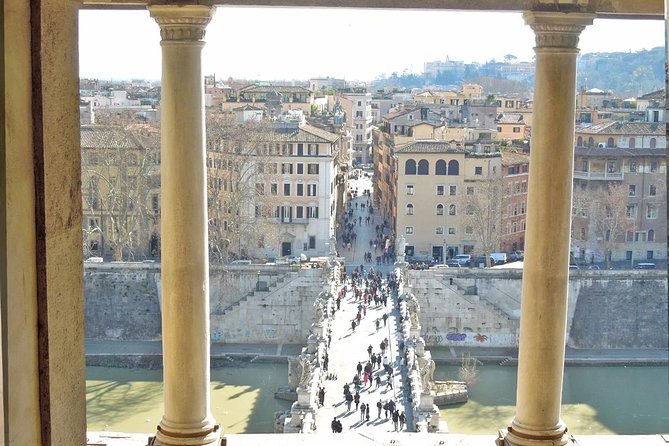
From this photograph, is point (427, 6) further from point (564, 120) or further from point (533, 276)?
point (533, 276)

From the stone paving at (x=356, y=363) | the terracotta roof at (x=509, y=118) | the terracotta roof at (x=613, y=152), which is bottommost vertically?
the stone paving at (x=356, y=363)

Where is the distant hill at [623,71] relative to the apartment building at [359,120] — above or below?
above

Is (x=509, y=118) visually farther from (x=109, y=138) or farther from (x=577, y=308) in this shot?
(x=109, y=138)

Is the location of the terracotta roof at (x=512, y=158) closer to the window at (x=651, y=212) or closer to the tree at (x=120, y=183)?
the window at (x=651, y=212)

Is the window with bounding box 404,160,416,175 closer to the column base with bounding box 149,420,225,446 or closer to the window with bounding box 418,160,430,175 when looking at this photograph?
the window with bounding box 418,160,430,175

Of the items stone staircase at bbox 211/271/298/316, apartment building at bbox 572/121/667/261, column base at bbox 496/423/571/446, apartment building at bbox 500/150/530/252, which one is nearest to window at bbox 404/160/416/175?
apartment building at bbox 500/150/530/252

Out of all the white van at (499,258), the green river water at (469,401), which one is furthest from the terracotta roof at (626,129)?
the green river water at (469,401)
